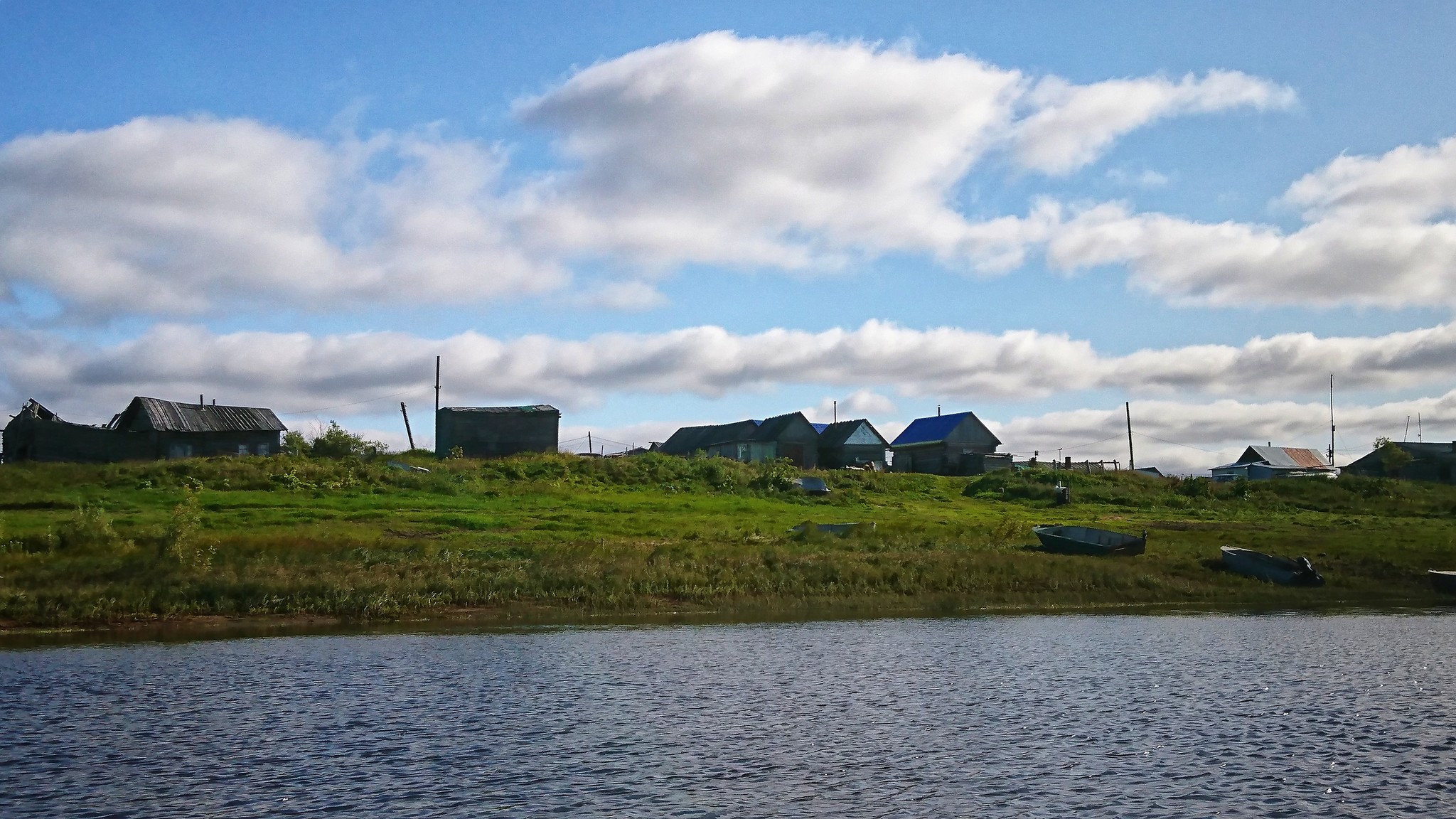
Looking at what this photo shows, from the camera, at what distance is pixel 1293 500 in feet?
287

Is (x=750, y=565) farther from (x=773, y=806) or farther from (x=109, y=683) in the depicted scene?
(x=773, y=806)

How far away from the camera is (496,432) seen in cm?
10912

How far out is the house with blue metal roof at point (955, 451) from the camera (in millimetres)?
121188

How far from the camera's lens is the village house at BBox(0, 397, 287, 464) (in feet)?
304

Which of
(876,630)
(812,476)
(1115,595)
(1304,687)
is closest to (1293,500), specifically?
(812,476)

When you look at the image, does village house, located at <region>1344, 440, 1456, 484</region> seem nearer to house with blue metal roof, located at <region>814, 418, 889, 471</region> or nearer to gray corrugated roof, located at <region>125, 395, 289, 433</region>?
house with blue metal roof, located at <region>814, 418, 889, 471</region>

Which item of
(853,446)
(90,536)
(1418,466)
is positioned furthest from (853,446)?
(90,536)

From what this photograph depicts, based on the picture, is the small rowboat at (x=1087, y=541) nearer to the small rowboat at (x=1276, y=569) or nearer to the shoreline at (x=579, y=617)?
the small rowboat at (x=1276, y=569)

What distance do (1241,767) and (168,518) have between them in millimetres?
44269

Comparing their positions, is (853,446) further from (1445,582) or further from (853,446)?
(1445,582)

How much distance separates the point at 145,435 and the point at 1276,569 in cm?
8201

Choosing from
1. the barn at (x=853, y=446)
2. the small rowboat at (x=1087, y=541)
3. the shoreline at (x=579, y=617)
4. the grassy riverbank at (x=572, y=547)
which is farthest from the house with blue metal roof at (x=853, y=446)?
the shoreline at (x=579, y=617)

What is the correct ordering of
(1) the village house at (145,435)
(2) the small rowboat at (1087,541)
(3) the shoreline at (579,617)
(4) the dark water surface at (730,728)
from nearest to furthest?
(4) the dark water surface at (730,728), (3) the shoreline at (579,617), (2) the small rowboat at (1087,541), (1) the village house at (145,435)

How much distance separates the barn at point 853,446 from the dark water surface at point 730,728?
89.7 m
